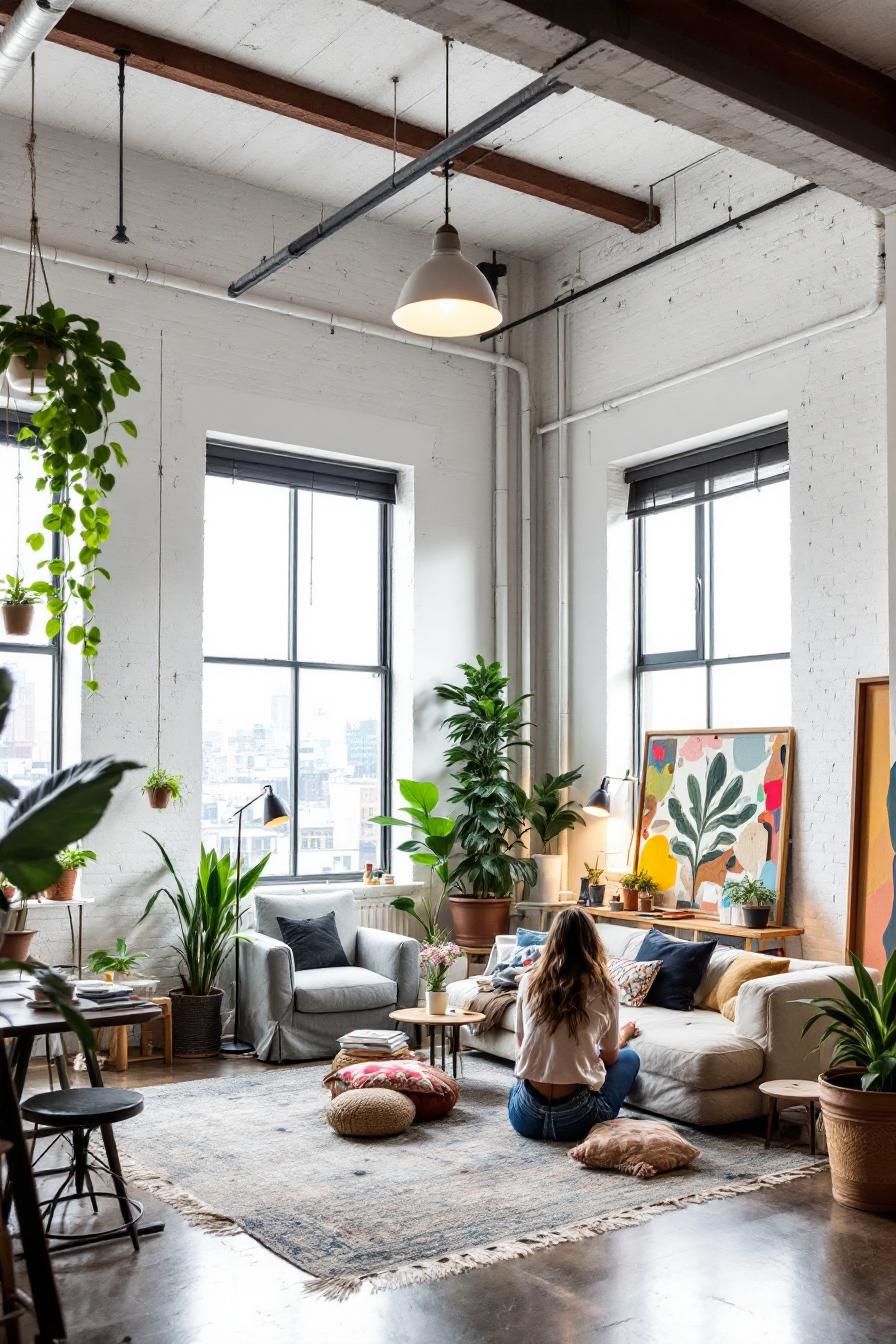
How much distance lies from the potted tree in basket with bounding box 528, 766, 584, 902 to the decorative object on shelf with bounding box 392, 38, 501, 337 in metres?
3.85

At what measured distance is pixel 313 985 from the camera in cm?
725

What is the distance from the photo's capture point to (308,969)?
7.64 m

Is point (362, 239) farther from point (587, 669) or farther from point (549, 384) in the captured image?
point (587, 669)

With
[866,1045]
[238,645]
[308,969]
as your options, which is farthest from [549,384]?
[866,1045]

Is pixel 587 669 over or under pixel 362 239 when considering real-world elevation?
under

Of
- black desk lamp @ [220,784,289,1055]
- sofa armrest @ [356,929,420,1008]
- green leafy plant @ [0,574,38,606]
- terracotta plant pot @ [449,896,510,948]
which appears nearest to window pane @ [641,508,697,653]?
terracotta plant pot @ [449,896,510,948]

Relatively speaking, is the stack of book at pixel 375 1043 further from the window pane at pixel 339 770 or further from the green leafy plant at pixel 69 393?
the green leafy plant at pixel 69 393

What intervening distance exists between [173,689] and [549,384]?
3551mm

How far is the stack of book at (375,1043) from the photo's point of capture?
6.25m

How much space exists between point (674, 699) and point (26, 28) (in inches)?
210

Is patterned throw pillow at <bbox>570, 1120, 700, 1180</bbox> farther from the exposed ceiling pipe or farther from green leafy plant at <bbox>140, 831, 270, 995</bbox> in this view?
the exposed ceiling pipe

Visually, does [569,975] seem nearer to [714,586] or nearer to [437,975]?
[437,975]

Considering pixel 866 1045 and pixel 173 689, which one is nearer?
pixel 866 1045

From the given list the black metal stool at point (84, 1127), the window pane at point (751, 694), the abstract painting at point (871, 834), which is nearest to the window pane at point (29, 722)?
the black metal stool at point (84, 1127)
